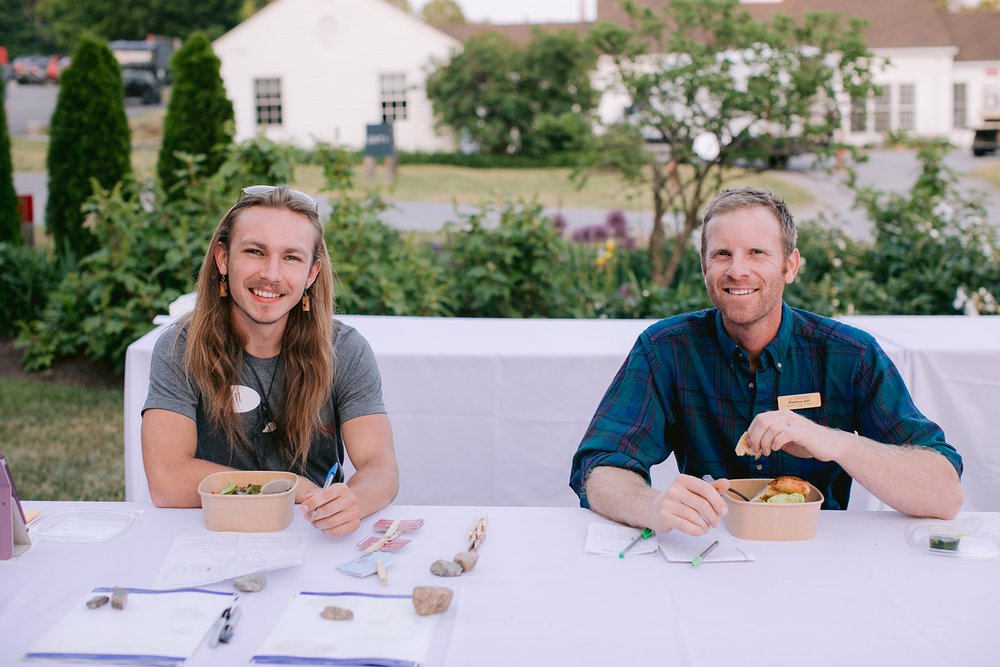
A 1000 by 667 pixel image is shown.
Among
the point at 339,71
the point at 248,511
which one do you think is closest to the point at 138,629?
the point at 248,511

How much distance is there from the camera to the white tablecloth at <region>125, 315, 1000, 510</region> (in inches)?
→ 126

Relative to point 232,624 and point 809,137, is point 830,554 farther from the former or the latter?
point 809,137

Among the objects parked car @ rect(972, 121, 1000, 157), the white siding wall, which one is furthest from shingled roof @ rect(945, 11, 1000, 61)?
parked car @ rect(972, 121, 1000, 157)

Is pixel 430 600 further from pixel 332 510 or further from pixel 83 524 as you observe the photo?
pixel 83 524

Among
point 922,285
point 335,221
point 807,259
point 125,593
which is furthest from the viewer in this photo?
point 807,259

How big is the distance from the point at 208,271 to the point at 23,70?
123 feet

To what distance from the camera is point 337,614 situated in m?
1.50

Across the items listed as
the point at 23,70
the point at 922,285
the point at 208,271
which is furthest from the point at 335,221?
the point at 23,70

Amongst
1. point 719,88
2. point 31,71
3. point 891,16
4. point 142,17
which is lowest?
point 719,88

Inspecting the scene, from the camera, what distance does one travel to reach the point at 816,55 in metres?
6.49

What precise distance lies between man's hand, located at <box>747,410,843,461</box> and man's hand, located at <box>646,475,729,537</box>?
16cm

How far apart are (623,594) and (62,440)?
434 cm

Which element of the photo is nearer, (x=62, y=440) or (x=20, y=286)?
(x=62, y=440)

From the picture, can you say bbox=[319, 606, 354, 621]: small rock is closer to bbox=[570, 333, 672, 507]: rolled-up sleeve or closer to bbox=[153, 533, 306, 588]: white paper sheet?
bbox=[153, 533, 306, 588]: white paper sheet
